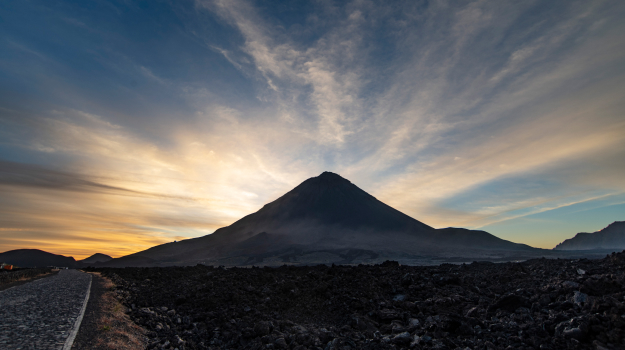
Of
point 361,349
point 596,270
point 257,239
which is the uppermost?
point 257,239

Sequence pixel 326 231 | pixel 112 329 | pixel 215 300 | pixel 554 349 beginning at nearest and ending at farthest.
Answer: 1. pixel 554 349
2. pixel 112 329
3. pixel 215 300
4. pixel 326 231

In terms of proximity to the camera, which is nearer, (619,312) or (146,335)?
(619,312)

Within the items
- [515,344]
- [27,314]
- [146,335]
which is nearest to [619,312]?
[515,344]

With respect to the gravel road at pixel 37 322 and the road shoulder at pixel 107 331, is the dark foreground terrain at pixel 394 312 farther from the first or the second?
the gravel road at pixel 37 322

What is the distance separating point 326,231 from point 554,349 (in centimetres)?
18413

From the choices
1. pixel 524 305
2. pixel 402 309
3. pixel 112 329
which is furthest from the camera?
pixel 402 309

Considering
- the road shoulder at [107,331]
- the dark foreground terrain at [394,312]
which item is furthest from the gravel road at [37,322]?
the dark foreground terrain at [394,312]

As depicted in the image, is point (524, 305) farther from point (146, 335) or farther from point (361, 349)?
point (146, 335)

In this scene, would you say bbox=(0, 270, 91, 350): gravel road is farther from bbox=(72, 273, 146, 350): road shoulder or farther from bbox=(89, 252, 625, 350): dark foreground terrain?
bbox=(89, 252, 625, 350): dark foreground terrain

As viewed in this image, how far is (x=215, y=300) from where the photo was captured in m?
16.6

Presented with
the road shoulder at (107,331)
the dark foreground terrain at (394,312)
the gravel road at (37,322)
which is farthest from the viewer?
the dark foreground terrain at (394,312)

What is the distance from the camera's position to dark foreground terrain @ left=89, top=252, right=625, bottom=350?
406 inches

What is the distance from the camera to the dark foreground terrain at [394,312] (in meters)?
10.3

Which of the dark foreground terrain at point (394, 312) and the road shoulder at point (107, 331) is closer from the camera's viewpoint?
the road shoulder at point (107, 331)
